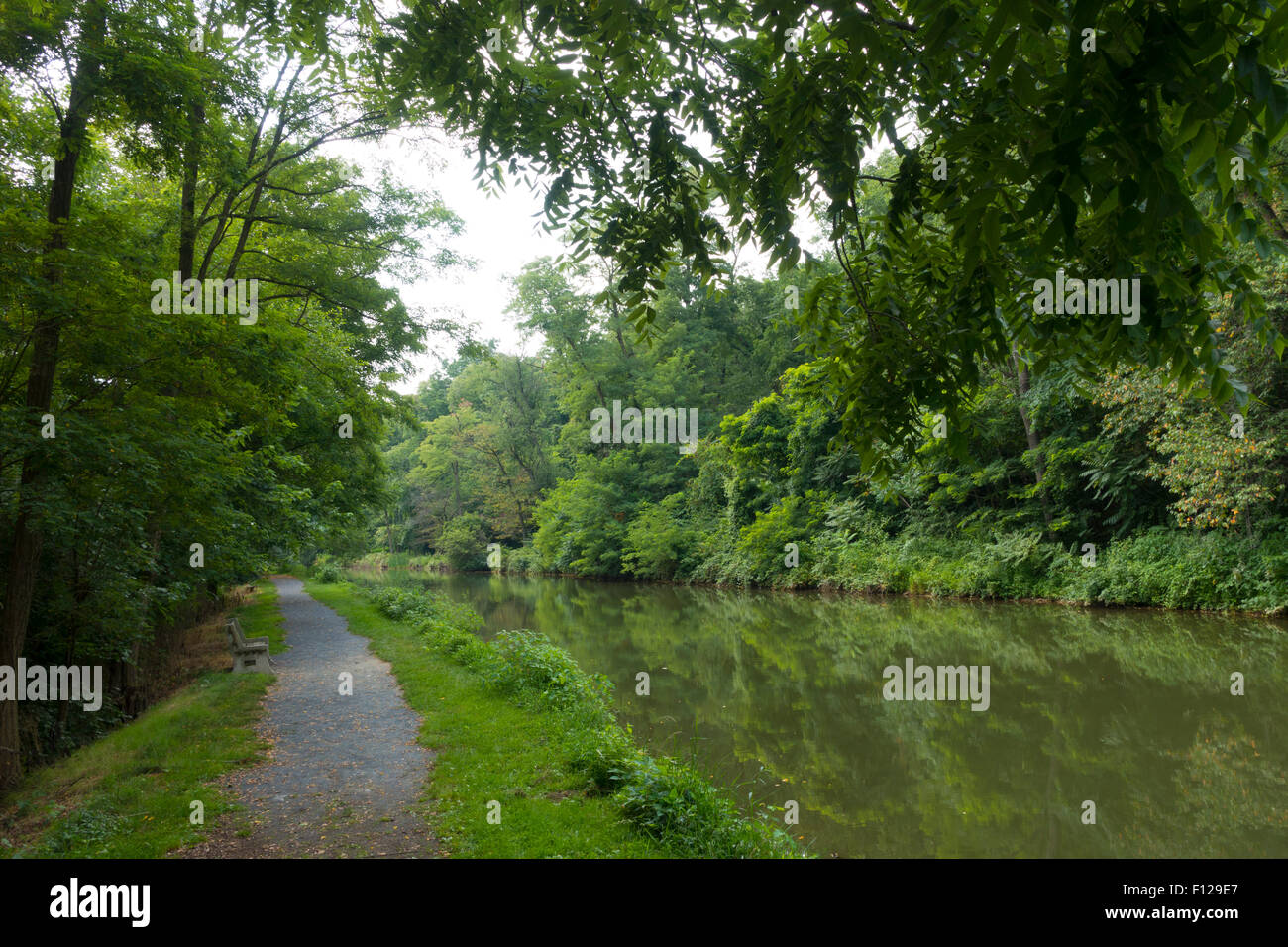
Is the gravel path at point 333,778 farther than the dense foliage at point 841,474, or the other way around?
the dense foliage at point 841,474

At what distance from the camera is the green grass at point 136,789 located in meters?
4.83

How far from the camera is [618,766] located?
6141mm

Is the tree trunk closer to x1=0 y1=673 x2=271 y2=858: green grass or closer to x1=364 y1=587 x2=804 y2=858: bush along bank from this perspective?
x1=364 y1=587 x2=804 y2=858: bush along bank

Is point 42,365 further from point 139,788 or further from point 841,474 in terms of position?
point 841,474

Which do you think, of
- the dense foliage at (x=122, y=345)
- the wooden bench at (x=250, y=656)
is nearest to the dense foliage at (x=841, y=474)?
the dense foliage at (x=122, y=345)

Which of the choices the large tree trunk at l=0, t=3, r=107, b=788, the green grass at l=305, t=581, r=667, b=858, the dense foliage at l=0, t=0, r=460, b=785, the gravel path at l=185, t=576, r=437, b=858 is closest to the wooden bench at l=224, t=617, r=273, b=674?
the gravel path at l=185, t=576, r=437, b=858

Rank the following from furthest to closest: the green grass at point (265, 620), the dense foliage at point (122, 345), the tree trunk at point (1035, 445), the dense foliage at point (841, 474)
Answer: the tree trunk at point (1035, 445) → the green grass at point (265, 620) → the dense foliage at point (841, 474) → the dense foliage at point (122, 345)

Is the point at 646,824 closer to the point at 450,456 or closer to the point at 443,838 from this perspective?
the point at 443,838

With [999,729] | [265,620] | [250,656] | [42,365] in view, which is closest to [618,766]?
[999,729]

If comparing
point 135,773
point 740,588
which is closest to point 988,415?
point 740,588

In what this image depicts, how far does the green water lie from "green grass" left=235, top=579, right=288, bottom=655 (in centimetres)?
612

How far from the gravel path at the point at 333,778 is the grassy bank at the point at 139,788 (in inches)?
10.9

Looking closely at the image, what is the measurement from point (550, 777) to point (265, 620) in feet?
51.8

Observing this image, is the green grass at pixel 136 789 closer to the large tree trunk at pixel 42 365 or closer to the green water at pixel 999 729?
the large tree trunk at pixel 42 365
